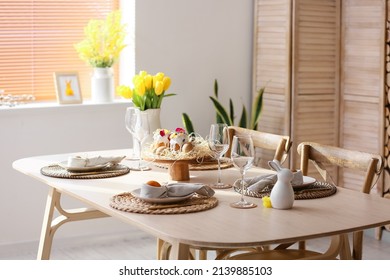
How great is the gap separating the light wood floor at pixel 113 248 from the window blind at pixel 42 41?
37.3 inches

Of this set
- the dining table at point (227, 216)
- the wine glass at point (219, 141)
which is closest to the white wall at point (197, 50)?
the dining table at point (227, 216)

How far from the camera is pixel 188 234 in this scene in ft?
7.64

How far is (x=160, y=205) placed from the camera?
8.79ft

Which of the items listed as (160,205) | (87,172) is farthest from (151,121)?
(160,205)

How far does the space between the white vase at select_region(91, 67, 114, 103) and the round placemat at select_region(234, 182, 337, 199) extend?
219 centimetres

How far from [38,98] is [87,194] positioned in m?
2.23

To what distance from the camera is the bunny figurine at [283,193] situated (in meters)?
2.63

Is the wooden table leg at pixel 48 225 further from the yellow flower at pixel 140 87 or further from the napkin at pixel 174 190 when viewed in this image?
the napkin at pixel 174 190

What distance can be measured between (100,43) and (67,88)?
361mm

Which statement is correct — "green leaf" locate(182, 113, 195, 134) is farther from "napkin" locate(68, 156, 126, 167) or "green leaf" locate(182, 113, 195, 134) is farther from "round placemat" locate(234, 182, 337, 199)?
"round placemat" locate(234, 182, 337, 199)

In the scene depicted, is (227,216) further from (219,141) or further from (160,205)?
(219,141)

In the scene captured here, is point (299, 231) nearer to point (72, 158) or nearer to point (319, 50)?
point (72, 158)

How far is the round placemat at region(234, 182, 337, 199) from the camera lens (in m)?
2.82

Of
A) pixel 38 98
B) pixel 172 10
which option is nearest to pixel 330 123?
pixel 172 10
